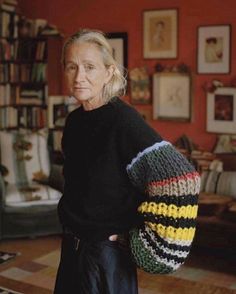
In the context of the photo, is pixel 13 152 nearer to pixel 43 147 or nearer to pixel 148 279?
pixel 43 147

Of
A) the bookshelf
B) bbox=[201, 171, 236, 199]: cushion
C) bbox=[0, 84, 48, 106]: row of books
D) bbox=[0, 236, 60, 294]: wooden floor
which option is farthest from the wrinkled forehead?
bbox=[0, 84, 48, 106]: row of books

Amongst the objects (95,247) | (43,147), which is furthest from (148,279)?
(95,247)

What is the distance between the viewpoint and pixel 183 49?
511cm

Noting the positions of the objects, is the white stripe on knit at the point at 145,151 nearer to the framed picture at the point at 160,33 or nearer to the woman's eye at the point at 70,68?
the woman's eye at the point at 70,68

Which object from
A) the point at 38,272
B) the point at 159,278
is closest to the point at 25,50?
the point at 38,272

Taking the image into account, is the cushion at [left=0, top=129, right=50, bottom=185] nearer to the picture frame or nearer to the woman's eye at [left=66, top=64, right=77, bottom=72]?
the picture frame

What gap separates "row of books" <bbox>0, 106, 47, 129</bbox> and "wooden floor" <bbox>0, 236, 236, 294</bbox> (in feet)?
6.65

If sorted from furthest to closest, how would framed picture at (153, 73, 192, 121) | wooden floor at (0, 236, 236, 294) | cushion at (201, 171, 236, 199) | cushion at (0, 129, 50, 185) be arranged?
framed picture at (153, 73, 192, 121)
cushion at (0, 129, 50, 185)
cushion at (201, 171, 236, 199)
wooden floor at (0, 236, 236, 294)

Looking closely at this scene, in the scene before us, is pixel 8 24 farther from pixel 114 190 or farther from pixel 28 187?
pixel 114 190

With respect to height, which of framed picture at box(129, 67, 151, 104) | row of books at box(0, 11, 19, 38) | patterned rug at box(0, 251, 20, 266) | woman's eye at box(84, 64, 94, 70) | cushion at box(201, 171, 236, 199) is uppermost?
row of books at box(0, 11, 19, 38)

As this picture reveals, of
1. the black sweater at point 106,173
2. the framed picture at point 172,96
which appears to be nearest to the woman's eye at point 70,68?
the black sweater at point 106,173

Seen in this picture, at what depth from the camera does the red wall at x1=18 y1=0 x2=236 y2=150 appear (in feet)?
16.1

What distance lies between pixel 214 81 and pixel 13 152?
201 cm

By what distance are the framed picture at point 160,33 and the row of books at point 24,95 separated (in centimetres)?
136
